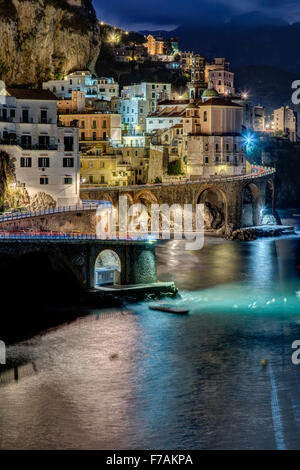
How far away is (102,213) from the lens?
64250 mm

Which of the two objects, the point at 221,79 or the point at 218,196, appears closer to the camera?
the point at 218,196

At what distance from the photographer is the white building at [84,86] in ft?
319

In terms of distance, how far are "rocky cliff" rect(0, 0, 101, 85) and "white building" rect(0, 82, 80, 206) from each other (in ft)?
65.0

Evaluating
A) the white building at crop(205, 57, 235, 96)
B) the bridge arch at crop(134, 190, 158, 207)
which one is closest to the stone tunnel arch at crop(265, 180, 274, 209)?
the bridge arch at crop(134, 190, 158, 207)

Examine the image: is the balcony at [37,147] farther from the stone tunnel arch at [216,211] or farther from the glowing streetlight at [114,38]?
the glowing streetlight at [114,38]

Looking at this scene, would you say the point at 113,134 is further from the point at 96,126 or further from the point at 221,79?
the point at 221,79

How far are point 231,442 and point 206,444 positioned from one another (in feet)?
3.50

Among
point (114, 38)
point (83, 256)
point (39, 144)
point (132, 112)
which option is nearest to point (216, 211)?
point (132, 112)

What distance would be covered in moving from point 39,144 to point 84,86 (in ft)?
124

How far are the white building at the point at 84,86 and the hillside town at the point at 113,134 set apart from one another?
14 cm

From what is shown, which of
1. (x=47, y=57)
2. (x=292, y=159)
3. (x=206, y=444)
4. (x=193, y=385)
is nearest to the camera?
(x=206, y=444)

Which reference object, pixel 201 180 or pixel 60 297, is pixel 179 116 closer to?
pixel 201 180

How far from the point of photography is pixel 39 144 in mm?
67625

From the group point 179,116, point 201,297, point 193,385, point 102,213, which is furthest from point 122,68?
point 193,385
